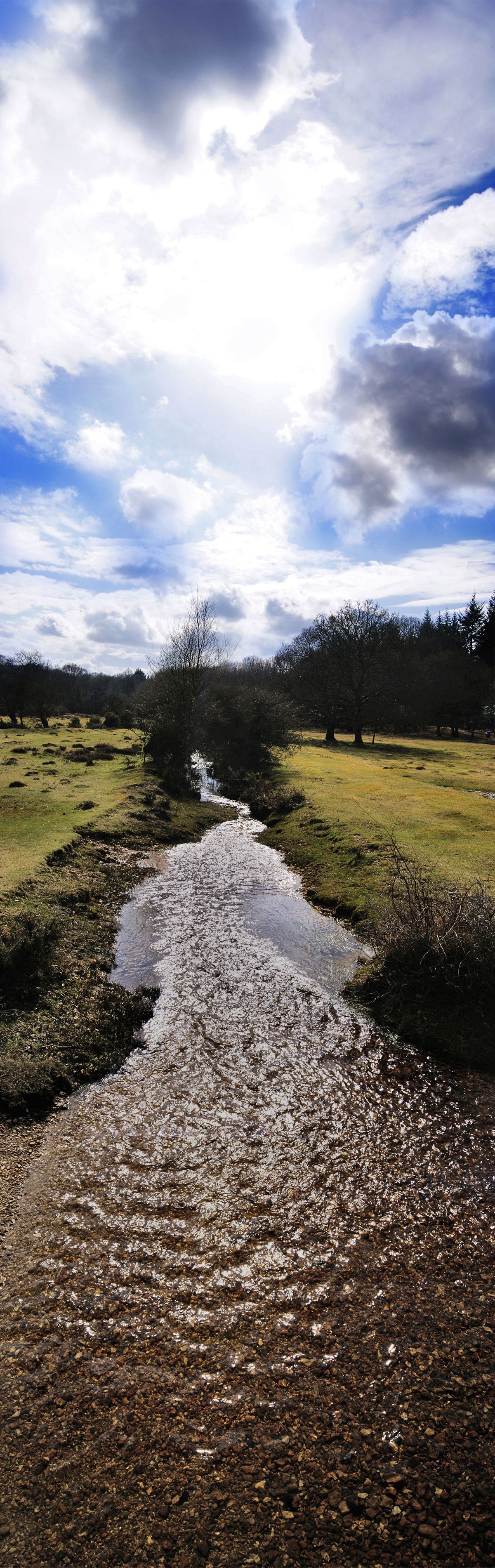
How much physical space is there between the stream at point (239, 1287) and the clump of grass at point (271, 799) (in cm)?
1924

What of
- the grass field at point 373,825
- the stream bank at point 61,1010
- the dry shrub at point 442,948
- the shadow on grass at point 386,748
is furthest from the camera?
the shadow on grass at point 386,748

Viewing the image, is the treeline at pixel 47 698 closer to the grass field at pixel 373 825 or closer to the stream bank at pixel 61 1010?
the grass field at pixel 373 825

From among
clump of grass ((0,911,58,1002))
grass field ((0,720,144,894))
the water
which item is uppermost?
grass field ((0,720,144,894))

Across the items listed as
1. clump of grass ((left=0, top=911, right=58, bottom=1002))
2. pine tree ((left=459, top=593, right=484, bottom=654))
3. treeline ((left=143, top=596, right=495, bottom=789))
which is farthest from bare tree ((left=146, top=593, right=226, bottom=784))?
pine tree ((left=459, top=593, right=484, bottom=654))

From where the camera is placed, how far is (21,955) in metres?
10.5

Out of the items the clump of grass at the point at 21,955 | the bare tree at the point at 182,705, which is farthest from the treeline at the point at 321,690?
the clump of grass at the point at 21,955

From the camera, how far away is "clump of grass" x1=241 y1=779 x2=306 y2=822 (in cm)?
2960

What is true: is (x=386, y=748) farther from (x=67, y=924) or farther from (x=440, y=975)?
(x=440, y=975)

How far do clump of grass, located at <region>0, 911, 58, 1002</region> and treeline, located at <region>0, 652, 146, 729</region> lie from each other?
2123 inches

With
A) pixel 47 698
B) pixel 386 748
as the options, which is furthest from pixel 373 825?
pixel 47 698

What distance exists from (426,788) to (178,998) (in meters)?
25.0

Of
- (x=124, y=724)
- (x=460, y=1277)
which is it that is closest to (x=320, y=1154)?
(x=460, y=1277)

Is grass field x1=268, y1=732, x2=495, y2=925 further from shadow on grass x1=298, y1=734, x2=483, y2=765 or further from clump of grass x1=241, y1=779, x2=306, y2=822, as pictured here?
shadow on grass x1=298, y1=734, x2=483, y2=765

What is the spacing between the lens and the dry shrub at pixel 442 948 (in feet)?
34.9
